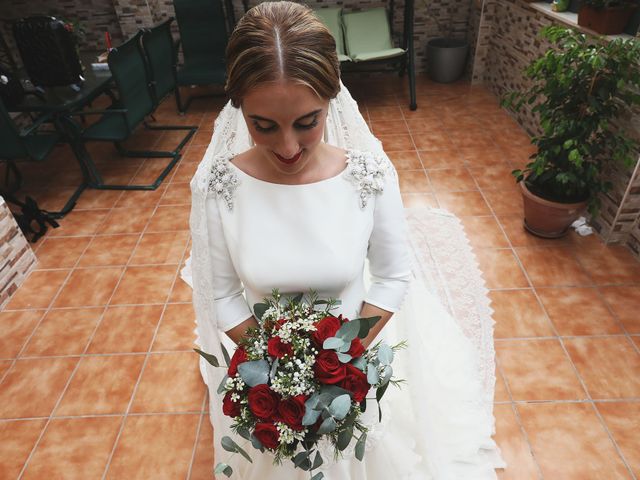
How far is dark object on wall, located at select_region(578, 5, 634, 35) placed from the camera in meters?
2.80

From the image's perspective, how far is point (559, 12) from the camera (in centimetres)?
362

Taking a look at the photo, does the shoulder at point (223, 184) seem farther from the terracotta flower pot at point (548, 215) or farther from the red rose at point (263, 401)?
the terracotta flower pot at point (548, 215)

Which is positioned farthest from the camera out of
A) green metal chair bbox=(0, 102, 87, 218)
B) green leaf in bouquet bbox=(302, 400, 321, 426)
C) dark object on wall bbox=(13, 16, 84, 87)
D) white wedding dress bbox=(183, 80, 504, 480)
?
dark object on wall bbox=(13, 16, 84, 87)

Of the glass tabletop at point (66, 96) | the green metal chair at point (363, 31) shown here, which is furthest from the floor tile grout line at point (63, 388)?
the green metal chair at point (363, 31)

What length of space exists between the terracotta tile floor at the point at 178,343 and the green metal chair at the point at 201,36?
1.72 meters

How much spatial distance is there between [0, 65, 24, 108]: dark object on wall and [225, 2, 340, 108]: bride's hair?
3186mm

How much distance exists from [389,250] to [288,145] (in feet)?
1.49

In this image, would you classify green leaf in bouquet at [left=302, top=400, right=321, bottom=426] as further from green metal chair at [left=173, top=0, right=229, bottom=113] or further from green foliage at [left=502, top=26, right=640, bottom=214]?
green metal chair at [left=173, top=0, right=229, bottom=113]

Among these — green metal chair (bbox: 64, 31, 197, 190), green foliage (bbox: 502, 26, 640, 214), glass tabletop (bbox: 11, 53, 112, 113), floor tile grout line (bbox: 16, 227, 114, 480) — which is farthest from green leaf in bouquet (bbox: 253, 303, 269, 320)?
glass tabletop (bbox: 11, 53, 112, 113)

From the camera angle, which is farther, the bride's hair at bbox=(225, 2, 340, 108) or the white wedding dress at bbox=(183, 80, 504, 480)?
the white wedding dress at bbox=(183, 80, 504, 480)

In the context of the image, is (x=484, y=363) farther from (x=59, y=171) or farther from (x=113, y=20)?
(x=113, y=20)

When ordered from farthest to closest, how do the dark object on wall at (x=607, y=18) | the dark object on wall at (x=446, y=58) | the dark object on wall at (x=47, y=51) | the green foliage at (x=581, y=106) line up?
the dark object on wall at (x=446, y=58), the dark object on wall at (x=47, y=51), the dark object on wall at (x=607, y=18), the green foliage at (x=581, y=106)

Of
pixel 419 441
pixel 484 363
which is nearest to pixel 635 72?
pixel 484 363

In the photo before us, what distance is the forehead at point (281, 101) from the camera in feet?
3.06
